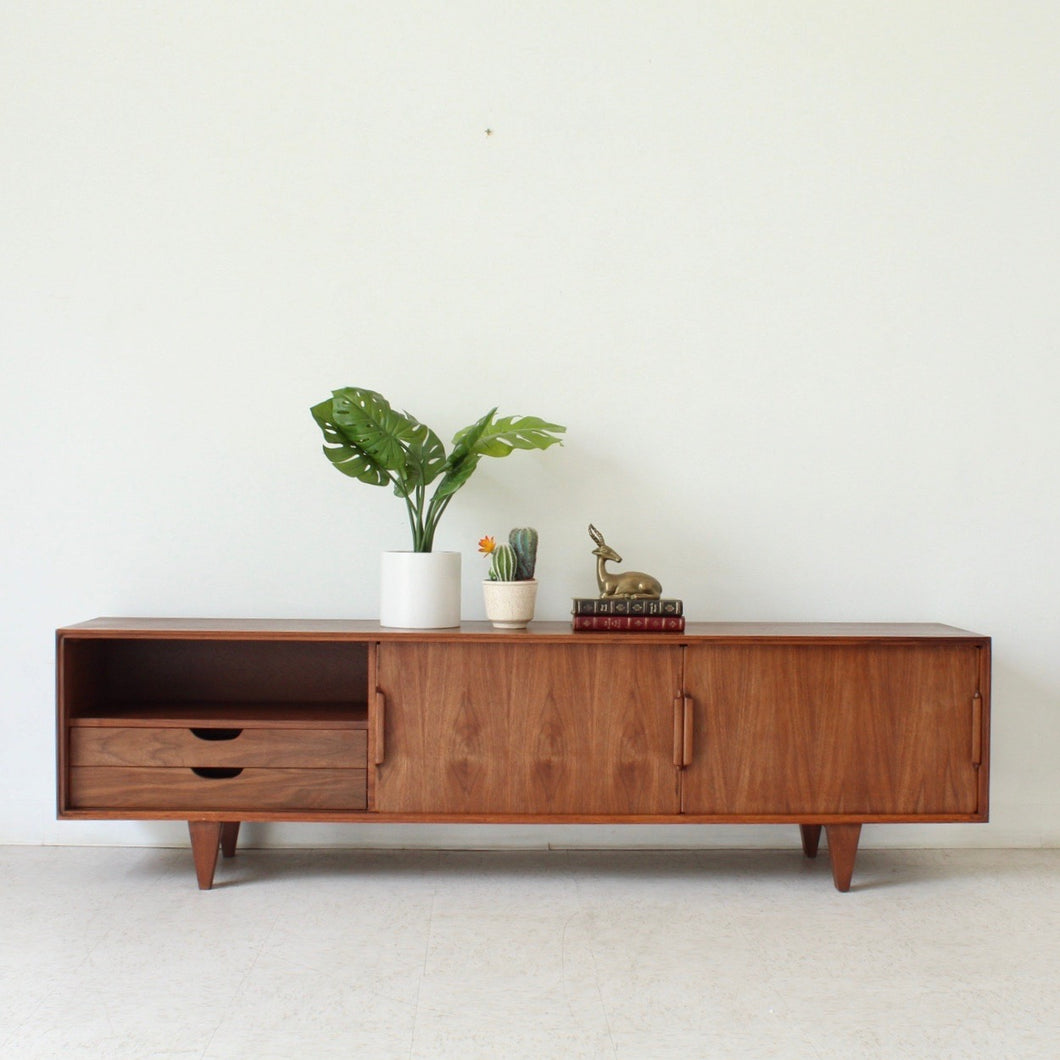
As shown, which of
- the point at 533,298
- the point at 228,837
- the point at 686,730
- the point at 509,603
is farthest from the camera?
the point at 533,298

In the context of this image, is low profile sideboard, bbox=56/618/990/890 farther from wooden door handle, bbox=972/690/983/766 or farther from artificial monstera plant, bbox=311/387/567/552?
artificial monstera plant, bbox=311/387/567/552

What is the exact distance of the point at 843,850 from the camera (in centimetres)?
237

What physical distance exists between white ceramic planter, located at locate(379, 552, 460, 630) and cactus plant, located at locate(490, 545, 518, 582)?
11 cm

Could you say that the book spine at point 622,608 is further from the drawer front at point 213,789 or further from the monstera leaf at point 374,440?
the drawer front at point 213,789

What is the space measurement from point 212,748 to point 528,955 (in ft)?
2.84

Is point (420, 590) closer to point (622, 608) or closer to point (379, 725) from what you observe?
point (379, 725)

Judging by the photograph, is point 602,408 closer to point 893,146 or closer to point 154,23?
point 893,146

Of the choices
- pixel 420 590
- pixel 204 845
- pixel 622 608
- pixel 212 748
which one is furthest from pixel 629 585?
pixel 204 845

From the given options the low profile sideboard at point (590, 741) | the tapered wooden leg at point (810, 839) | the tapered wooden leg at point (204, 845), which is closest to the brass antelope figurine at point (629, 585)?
the low profile sideboard at point (590, 741)

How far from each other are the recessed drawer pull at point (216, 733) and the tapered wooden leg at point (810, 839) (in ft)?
4.80

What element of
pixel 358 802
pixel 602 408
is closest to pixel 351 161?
pixel 602 408

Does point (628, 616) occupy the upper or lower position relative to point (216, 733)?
upper

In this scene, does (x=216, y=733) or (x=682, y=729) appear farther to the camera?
(x=216, y=733)

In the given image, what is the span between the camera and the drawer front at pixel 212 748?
91.3 inches
